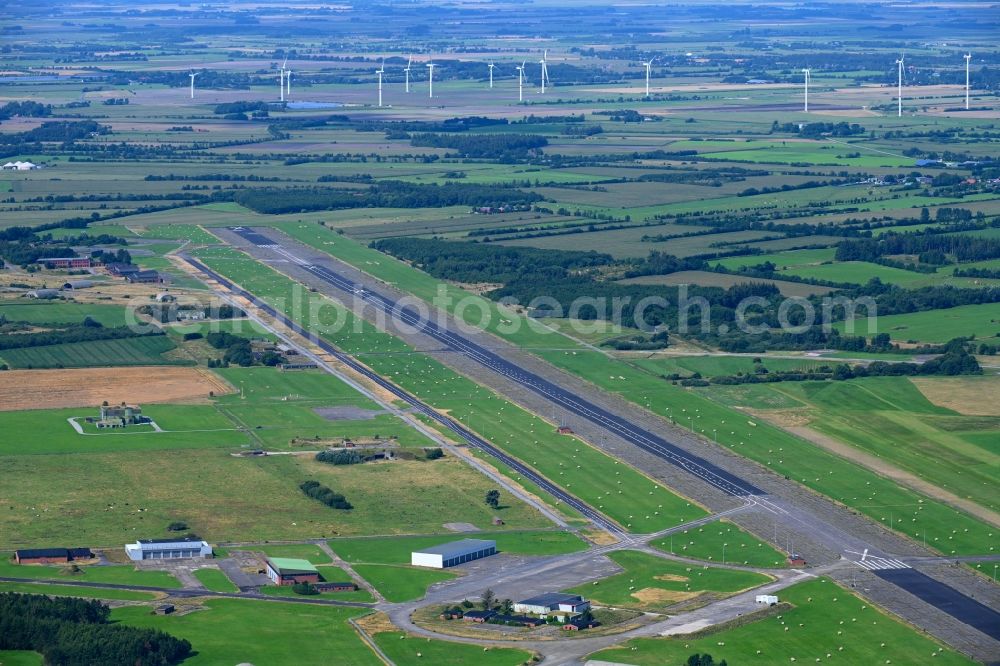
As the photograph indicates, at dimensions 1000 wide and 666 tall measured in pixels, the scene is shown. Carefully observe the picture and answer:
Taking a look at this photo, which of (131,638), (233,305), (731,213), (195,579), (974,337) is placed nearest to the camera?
(131,638)

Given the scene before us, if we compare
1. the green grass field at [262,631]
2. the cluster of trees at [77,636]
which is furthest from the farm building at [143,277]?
the cluster of trees at [77,636]

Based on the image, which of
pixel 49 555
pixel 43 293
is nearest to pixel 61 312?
pixel 43 293

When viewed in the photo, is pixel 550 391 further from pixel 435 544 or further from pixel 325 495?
pixel 435 544

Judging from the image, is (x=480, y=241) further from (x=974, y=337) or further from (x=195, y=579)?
(x=195, y=579)

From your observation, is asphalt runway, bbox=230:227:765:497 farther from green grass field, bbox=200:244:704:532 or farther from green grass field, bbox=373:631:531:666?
green grass field, bbox=373:631:531:666

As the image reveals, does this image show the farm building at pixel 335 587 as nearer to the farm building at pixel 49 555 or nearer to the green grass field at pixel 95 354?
the farm building at pixel 49 555

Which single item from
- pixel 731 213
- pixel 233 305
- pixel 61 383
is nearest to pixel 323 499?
pixel 61 383

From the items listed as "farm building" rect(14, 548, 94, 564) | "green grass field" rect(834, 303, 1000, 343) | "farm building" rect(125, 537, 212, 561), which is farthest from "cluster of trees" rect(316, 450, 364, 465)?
"green grass field" rect(834, 303, 1000, 343)
